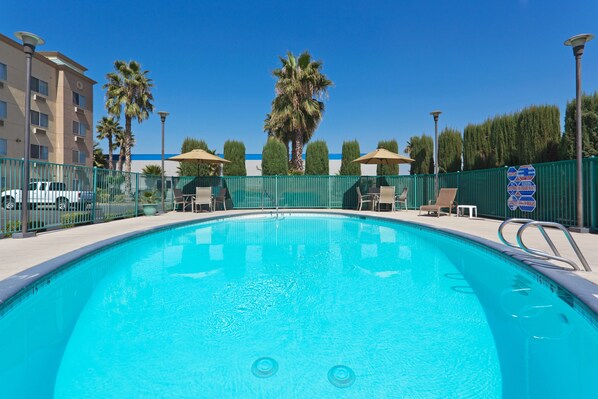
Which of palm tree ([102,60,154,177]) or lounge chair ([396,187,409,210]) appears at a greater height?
palm tree ([102,60,154,177])

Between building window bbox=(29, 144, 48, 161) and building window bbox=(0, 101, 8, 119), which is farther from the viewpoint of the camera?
building window bbox=(29, 144, 48, 161)

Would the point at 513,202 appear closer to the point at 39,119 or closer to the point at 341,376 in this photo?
the point at 341,376

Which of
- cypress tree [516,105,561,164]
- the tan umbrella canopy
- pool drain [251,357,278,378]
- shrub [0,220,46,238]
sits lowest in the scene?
pool drain [251,357,278,378]

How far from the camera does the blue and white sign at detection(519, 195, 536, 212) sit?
8594mm

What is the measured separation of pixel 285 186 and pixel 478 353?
13.2 meters

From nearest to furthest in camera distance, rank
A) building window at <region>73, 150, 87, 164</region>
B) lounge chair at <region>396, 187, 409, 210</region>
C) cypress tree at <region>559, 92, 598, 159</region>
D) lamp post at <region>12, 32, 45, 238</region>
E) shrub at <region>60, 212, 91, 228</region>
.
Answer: lamp post at <region>12, 32, 45, 238</region> → shrub at <region>60, 212, 91, 228</region> → cypress tree at <region>559, 92, 598, 159</region> → lounge chair at <region>396, 187, 409, 210</region> → building window at <region>73, 150, 87, 164</region>

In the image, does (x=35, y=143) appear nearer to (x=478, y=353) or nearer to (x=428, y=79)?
(x=428, y=79)

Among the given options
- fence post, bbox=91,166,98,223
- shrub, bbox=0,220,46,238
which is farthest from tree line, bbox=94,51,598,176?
shrub, bbox=0,220,46,238

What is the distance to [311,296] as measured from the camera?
3525mm

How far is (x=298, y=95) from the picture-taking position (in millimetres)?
18203

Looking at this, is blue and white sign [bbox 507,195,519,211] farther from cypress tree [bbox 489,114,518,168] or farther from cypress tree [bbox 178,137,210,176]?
cypress tree [bbox 178,137,210,176]

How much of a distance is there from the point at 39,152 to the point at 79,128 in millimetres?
4098

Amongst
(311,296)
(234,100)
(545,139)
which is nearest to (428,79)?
(545,139)

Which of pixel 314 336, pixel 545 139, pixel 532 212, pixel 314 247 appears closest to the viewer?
pixel 314 336
